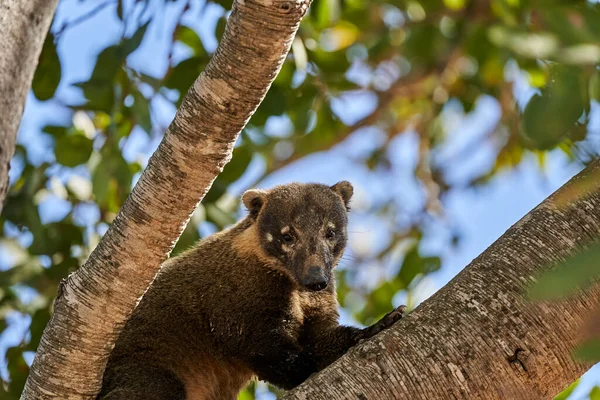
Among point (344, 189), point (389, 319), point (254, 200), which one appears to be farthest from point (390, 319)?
point (344, 189)

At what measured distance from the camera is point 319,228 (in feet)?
16.3

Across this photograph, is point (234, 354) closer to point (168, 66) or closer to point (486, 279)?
point (486, 279)

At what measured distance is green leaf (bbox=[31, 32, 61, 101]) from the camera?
533 centimetres

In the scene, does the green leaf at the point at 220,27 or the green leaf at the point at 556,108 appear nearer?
the green leaf at the point at 556,108

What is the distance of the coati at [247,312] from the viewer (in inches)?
164

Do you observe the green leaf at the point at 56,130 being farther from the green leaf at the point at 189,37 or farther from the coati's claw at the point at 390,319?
the coati's claw at the point at 390,319

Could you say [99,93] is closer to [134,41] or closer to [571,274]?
[134,41]

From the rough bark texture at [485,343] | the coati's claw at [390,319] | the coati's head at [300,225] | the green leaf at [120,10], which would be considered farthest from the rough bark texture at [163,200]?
the green leaf at [120,10]

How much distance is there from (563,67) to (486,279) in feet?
2.75

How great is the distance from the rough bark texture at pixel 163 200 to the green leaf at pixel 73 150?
2.02 meters

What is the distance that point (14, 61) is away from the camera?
431 centimetres

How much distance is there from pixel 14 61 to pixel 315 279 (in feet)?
6.54

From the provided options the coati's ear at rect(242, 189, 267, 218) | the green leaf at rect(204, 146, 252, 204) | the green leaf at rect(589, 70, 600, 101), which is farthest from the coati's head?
the green leaf at rect(589, 70, 600, 101)

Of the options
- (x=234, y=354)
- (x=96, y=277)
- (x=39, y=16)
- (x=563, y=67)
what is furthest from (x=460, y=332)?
(x=39, y=16)
